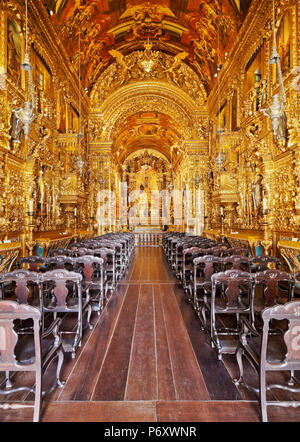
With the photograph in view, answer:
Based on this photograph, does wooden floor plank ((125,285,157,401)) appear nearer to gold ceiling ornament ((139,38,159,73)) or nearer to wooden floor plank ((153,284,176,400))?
wooden floor plank ((153,284,176,400))

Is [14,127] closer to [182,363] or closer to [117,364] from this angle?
[117,364]

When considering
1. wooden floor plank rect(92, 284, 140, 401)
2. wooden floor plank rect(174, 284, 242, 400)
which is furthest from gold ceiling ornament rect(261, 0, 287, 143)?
wooden floor plank rect(92, 284, 140, 401)

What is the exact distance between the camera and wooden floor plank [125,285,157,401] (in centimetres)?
260

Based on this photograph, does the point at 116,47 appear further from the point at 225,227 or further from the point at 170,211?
the point at 170,211

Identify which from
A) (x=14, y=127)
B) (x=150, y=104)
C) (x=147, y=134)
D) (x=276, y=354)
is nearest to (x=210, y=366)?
(x=276, y=354)

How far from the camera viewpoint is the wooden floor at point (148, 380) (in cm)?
228

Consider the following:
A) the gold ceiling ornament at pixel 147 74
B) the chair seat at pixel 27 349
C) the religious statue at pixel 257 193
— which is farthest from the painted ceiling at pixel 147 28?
the chair seat at pixel 27 349

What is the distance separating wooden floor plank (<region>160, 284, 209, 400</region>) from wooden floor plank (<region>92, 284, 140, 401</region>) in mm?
567

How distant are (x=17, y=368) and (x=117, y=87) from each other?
18.3 metres

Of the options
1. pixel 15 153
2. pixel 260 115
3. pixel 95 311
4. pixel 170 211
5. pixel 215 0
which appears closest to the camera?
pixel 95 311

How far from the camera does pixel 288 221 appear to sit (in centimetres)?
696

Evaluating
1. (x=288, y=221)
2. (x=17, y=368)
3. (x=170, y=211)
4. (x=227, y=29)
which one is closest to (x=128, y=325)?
(x=17, y=368)

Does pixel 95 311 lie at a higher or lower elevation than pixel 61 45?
lower

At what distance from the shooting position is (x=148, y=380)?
9.21 ft
